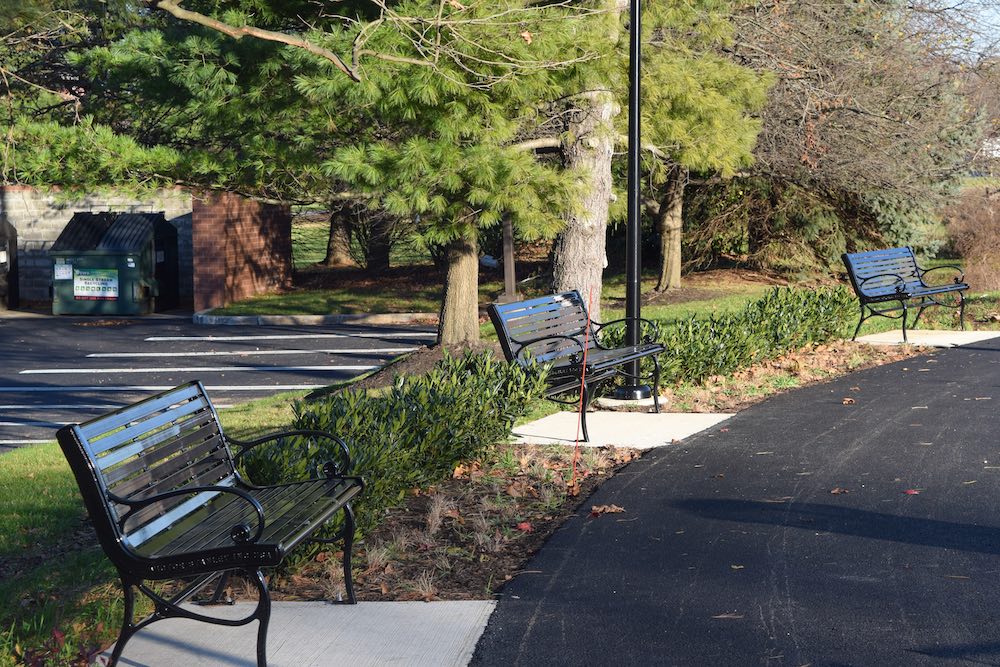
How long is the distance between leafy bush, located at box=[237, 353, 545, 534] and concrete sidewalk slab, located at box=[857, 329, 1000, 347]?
6394 millimetres

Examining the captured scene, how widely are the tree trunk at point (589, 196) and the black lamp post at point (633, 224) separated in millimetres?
2447

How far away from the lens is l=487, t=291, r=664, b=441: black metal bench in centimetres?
825

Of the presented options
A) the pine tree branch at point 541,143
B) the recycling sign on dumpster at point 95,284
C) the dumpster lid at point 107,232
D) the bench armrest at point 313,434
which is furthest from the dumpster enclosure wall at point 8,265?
the bench armrest at point 313,434

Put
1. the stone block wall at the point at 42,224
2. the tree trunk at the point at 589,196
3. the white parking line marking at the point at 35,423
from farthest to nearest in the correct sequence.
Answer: the stone block wall at the point at 42,224
the tree trunk at the point at 589,196
the white parking line marking at the point at 35,423

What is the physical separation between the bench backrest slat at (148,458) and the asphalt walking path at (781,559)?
1.39 meters

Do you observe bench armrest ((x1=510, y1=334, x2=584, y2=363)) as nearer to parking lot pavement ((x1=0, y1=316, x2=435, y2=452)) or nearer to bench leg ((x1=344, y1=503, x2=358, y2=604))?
bench leg ((x1=344, y1=503, x2=358, y2=604))

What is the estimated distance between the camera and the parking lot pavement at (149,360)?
498 inches

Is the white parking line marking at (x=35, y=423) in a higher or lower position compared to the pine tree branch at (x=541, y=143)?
lower

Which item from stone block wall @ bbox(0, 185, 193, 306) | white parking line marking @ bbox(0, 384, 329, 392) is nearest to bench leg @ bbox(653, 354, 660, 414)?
white parking line marking @ bbox(0, 384, 329, 392)

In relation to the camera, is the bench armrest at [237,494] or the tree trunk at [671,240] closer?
the bench armrest at [237,494]

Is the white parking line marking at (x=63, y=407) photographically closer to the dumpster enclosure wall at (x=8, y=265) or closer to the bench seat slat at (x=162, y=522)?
the bench seat slat at (x=162, y=522)

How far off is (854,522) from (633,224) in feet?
13.5

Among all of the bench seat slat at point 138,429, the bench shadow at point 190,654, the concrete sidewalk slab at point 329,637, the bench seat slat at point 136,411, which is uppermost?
the bench seat slat at point 136,411

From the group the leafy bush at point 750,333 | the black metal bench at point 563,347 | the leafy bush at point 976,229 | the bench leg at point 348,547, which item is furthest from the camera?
the leafy bush at point 976,229
